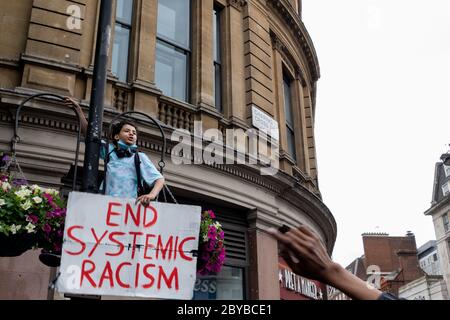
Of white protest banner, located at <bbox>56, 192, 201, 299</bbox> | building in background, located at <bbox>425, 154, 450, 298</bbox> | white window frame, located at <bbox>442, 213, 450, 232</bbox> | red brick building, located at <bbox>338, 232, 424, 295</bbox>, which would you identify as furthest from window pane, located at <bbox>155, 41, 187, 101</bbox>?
white window frame, located at <bbox>442, 213, 450, 232</bbox>

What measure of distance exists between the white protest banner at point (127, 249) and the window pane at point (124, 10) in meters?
7.73

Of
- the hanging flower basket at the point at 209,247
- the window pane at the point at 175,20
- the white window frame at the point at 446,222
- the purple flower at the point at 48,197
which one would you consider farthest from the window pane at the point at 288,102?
the white window frame at the point at 446,222

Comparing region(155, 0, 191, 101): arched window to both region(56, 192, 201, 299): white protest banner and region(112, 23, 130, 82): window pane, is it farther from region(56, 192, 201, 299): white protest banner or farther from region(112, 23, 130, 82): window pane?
region(56, 192, 201, 299): white protest banner

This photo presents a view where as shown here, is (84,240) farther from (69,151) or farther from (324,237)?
(324,237)

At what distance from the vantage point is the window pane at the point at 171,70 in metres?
11.1

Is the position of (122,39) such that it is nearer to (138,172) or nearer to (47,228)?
(138,172)

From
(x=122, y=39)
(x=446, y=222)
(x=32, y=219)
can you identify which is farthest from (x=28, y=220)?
(x=446, y=222)

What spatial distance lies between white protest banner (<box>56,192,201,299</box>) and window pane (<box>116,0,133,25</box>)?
773cm

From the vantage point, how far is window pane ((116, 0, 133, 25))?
10888 millimetres

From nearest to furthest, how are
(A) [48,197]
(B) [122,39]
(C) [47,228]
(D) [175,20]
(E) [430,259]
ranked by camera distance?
1. (C) [47,228]
2. (A) [48,197]
3. (B) [122,39]
4. (D) [175,20]
5. (E) [430,259]

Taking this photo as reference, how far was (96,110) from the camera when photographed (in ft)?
15.8

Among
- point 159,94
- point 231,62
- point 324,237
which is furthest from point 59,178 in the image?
point 324,237

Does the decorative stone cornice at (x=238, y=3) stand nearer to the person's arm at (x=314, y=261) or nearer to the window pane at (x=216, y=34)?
the window pane at (x=216, y=34)

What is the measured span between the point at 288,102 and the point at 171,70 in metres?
5.33
